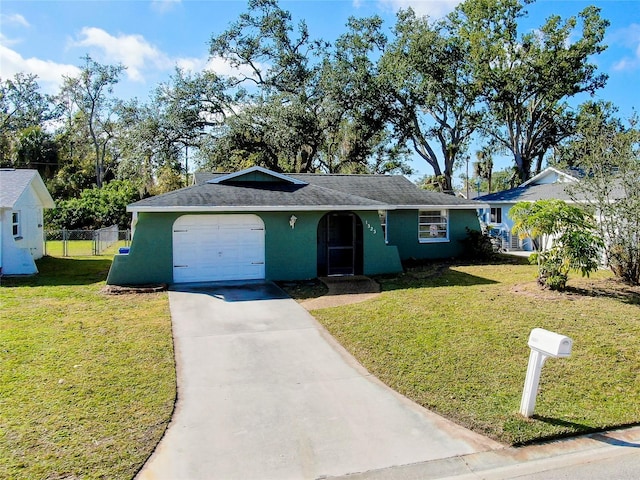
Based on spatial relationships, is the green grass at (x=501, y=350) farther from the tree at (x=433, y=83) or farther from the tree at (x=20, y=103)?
the tree at (x=20, y=103)

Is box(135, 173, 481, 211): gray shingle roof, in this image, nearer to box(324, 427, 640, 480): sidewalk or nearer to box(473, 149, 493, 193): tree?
box(324, 427, 640, 480): sidewalk

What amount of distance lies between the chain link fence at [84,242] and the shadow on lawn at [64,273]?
1999mm

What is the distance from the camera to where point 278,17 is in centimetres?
3095

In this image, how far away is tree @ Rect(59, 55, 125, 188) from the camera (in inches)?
1721

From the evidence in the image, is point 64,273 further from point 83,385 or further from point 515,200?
point 515,200

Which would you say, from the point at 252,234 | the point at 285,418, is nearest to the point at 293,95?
the point at 252,234

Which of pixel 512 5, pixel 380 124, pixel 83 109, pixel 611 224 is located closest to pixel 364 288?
pixel 611 224

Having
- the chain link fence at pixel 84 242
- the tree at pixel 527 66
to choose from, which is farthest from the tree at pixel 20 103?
the tree at pixel 527 66

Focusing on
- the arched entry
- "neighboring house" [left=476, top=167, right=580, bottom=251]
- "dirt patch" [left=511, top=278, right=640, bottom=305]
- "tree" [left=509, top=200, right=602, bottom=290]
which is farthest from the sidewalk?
"neighboring house" [left=476, top=167, right=580, bottom=251]

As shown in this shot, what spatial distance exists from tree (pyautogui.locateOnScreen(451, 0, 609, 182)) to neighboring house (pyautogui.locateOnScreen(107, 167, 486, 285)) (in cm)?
1903

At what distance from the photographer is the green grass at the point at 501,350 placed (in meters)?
5.24

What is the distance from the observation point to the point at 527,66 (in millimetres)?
27422

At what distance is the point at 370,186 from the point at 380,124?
44.3 feet

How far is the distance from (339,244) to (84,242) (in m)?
20.0
